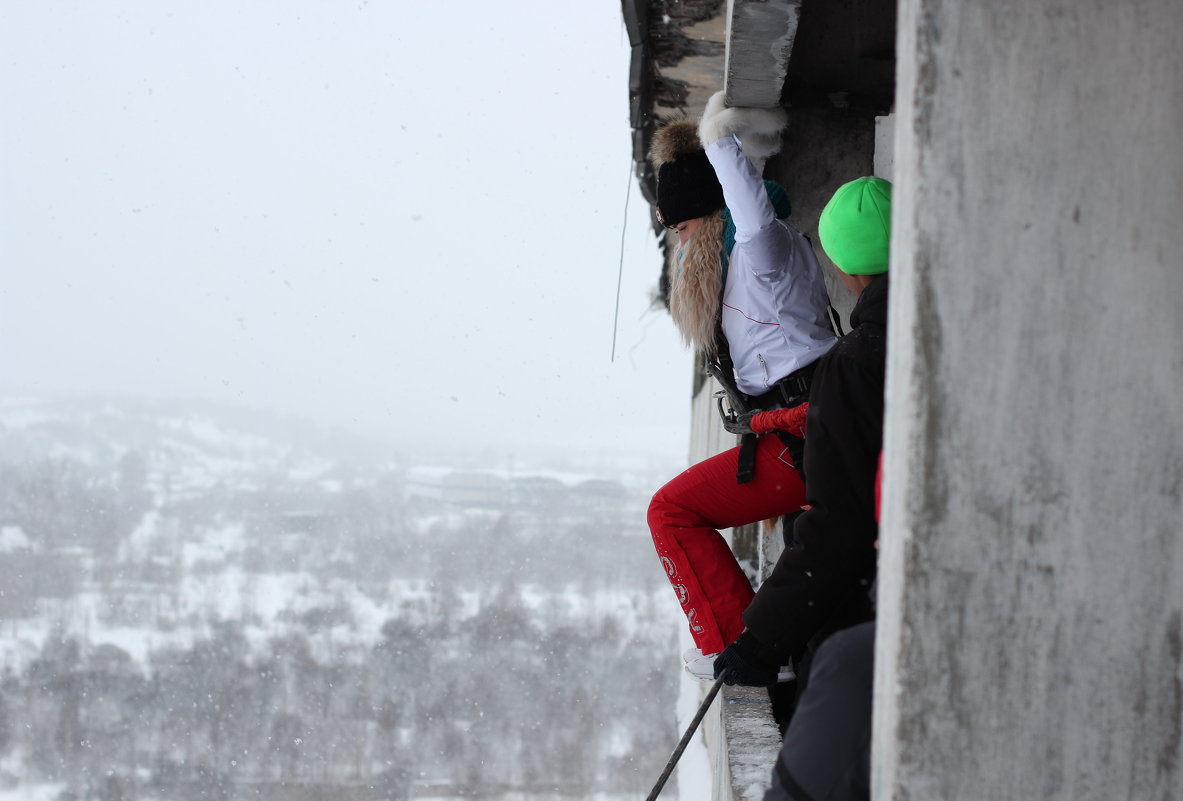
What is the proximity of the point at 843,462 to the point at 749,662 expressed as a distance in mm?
666

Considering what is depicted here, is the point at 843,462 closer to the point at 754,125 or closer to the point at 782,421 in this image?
the point at 782,421

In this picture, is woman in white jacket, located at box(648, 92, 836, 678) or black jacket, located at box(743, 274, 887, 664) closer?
black jacket, located at box(743, 274, 887, 664)

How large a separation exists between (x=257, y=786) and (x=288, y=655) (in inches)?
363

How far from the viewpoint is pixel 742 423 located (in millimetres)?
2803

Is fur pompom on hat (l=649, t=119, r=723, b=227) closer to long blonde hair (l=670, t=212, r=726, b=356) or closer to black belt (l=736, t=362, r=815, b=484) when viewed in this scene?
long blonde hair (l=670, t=212, r=726, b=356)

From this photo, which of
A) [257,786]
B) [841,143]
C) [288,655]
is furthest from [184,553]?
[841,143]

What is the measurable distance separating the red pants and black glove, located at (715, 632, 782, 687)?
1.62 feet

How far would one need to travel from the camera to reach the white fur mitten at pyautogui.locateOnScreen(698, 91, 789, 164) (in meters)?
3.25

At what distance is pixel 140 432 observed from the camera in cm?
6588

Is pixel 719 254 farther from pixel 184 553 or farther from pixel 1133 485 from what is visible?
pixel 184 553

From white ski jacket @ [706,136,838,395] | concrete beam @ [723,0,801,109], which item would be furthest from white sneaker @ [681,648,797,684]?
concrete beam @ [723,0,801,109]

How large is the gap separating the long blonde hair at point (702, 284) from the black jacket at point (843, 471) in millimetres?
811

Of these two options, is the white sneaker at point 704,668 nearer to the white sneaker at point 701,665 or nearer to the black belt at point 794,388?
the white sneaker at point 701,665

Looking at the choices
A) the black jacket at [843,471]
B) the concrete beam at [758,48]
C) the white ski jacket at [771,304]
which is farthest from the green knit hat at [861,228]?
the concrete beam at [758,48]
